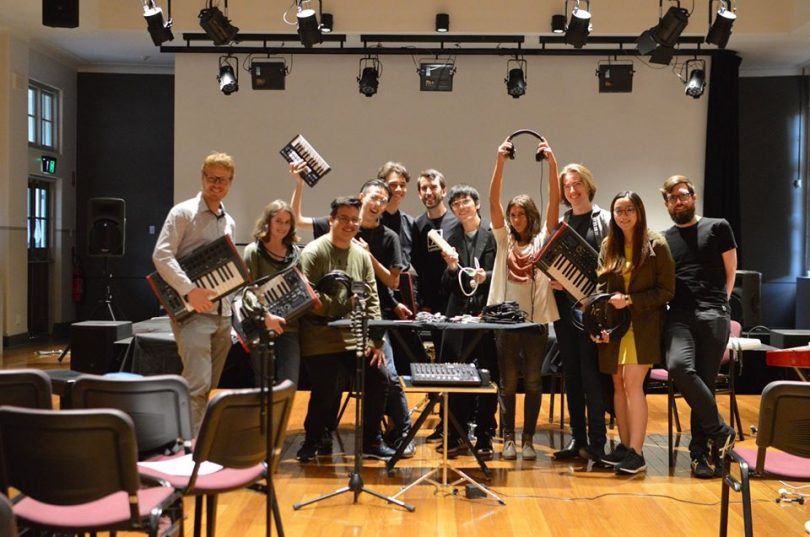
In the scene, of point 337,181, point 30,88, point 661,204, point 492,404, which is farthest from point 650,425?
point 30,88

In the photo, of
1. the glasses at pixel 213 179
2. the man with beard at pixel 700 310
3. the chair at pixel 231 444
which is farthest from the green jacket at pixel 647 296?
the chair at pixel 231 444

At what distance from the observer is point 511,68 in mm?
11594

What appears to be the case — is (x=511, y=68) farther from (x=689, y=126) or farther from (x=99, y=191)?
(x=99, y=191)

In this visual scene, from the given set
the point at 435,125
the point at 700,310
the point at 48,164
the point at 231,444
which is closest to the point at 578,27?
the point at 435,125

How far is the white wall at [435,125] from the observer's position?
1148 cm

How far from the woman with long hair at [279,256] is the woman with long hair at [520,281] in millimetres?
1241

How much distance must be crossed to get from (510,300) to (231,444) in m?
2.74

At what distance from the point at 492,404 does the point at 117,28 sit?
7.61 meters

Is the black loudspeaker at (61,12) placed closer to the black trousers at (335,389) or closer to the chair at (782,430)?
the black trousers at (335,389)

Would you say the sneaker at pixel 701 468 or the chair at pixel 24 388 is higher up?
the chair at pixel 24 388

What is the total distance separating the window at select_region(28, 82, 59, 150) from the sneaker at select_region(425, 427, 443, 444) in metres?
8.53

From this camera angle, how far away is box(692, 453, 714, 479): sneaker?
16.8 ft

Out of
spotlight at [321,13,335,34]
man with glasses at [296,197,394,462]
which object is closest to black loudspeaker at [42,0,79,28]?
man with glasses at [296,197,394,462]

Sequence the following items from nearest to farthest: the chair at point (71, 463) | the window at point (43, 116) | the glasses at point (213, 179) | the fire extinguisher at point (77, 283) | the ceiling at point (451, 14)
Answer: the chair at point (71, 463) → the glasses at point (213, 179) → the ceiling at point (451, 14) → the window at point (43, 116) → the fire extinguisher at point (77, 283)
